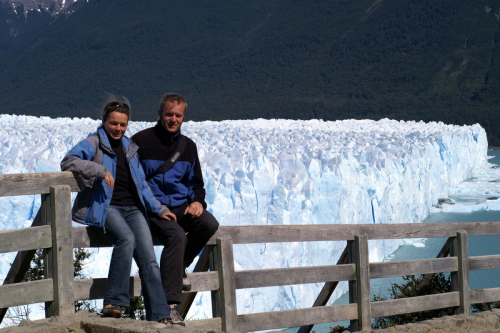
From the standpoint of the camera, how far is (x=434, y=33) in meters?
65.8

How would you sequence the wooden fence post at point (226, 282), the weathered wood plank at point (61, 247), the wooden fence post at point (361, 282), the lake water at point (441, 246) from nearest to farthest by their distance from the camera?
1. the weathered wood plank at point (61, 247)
2. the wooden fence post at point (226, 282)
3. the wooden fence post at point (361, 282)
4. the lake water at point (441, 246)

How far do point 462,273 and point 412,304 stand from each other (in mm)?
473

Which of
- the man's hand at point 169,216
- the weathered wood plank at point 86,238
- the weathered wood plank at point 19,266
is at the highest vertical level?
the man's hand at point 169,216

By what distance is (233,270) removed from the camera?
9.28 feet

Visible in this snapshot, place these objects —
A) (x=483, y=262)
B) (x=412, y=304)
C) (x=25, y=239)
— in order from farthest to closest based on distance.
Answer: (x=483, y=262)
(x=412, y=304)
(x=25, y=239)

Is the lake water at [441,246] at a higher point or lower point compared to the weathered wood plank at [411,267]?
lower

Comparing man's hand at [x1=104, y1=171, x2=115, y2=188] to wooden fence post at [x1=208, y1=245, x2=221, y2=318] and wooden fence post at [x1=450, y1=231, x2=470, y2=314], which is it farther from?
wooden fence post at [x1=450, y1=231, x2=470, y2=314]

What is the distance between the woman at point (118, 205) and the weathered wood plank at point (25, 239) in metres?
0.15

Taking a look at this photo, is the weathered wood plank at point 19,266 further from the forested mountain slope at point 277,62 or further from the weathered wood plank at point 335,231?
the forested mountain slope at point 277,62

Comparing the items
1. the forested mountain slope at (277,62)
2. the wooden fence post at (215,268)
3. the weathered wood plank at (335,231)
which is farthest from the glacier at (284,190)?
the forested mountain slope at (277,62)

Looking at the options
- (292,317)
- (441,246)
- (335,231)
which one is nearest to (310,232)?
(335,231)

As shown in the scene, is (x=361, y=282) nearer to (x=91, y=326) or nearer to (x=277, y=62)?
(x=91, y=326)

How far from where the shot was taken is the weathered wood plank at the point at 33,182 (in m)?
2.47

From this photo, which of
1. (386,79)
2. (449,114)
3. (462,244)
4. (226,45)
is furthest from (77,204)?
(226,45)
